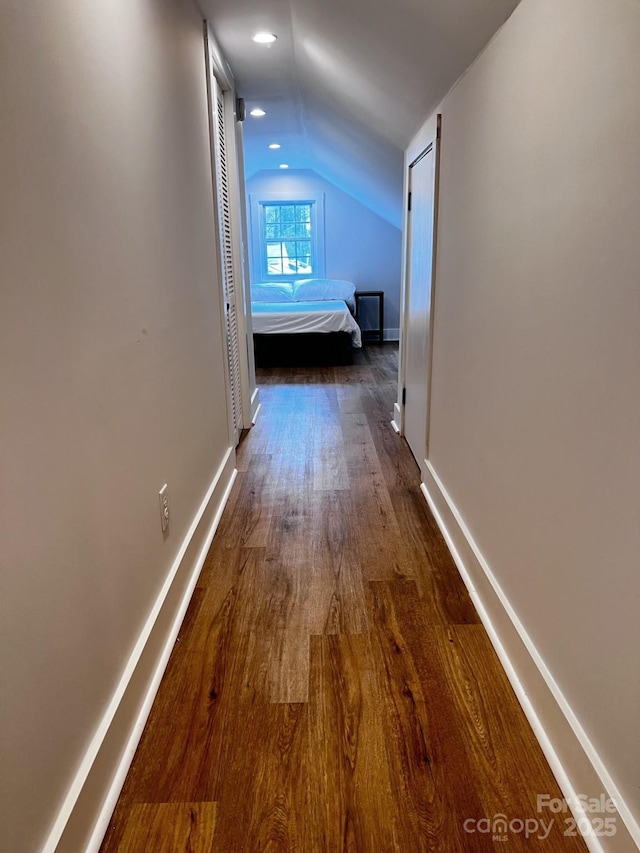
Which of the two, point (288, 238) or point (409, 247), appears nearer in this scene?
point (409, 247)

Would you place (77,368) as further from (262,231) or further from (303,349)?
(262,231)

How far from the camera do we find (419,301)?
10.1 ft

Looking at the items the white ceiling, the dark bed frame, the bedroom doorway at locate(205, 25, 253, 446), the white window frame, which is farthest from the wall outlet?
the white window frame

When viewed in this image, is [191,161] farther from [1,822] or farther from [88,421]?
[1,822]

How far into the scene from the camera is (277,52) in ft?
9.90

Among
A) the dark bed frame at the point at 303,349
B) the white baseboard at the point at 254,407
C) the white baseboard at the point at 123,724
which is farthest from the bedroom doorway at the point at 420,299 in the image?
the dark bed frame at the point at 303,349

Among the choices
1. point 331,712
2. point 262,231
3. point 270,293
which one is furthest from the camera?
point 262,231

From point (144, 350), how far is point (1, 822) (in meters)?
1.10

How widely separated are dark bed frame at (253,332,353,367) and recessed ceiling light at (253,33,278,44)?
3369 mm

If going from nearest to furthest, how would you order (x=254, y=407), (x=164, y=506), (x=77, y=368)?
(x=77, y=368) < (x=164, y=506) < (x=254, y=407)

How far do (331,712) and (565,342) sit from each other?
3.65ft

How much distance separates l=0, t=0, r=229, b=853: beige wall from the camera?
89 cm

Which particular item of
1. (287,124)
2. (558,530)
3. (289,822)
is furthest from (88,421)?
(287,124)

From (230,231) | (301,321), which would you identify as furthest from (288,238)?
(230,231)
